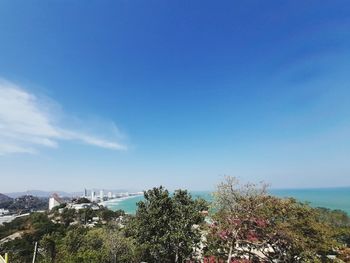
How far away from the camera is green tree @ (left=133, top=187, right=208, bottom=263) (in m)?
15.2

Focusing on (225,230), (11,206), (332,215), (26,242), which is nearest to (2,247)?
(26,242)

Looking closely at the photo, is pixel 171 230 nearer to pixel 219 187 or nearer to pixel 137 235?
pixel 137 235

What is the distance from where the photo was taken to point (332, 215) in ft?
137

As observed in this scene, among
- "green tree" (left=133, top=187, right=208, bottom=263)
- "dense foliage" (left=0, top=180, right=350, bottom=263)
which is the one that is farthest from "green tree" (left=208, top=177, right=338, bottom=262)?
"green tree" (left=133, top=187, right=208, bottom=263)

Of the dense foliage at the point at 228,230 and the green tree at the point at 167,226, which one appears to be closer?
the dense foliage at the point at 228,230

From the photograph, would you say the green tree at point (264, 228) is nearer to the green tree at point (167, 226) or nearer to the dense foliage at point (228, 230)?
the dense foliage at point (228, 230)

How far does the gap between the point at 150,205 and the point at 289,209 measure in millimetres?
7749

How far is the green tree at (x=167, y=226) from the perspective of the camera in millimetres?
15219

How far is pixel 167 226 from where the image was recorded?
1542 centimetres

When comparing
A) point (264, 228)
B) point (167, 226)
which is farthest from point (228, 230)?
point (167, 226)

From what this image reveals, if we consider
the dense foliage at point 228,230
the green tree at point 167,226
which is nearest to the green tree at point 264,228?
the dense foliage at point 228,230

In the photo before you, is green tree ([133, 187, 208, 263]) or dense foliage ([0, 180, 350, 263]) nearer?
dense foliage ([0, 180, 350, 263])

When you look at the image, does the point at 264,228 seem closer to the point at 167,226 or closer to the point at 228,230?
the point at 228,230

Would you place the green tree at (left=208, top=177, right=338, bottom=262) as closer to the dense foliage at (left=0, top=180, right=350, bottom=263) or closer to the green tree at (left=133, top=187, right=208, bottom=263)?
the dense foliage at (left=0, top=180, right=350, bottom=263)
